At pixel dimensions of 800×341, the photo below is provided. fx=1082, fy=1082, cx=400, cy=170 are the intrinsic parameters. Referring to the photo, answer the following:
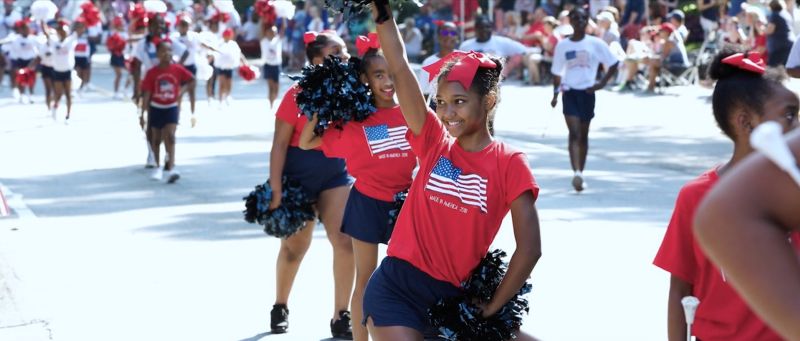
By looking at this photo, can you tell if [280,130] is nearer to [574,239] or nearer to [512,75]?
[574,239]

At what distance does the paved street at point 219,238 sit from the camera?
6.34m

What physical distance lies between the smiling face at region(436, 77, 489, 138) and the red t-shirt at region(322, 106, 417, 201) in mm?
1399

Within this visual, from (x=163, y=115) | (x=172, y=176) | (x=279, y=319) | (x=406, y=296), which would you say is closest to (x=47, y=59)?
(x=163, y=115)

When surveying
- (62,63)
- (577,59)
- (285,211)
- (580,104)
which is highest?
(285,211)

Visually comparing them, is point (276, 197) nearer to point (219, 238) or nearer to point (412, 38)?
point (219, 238)

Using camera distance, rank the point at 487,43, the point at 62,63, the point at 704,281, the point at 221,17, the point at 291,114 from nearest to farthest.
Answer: the point at 704,281 < the point at 291,114 < the point at 487,43 < the point at 62,63 < the point at 221,17

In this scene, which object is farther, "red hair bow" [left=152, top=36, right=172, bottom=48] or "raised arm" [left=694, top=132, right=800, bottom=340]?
"red hair bow" [left=152, top=36, right=172, bottom=48]

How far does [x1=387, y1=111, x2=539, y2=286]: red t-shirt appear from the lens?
11.7 feet

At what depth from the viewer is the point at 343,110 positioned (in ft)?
16.4

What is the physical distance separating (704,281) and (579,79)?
331 inches

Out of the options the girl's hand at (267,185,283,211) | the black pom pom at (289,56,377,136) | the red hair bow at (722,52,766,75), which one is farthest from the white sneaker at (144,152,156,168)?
the red hair bow at (722,52,766,75)

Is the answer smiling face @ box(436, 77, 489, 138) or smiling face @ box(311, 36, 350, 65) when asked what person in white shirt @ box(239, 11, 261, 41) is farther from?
smiling face @ box(436, 77, 489, 138)

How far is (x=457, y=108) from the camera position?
3.62 metres

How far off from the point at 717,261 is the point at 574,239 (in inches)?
274
